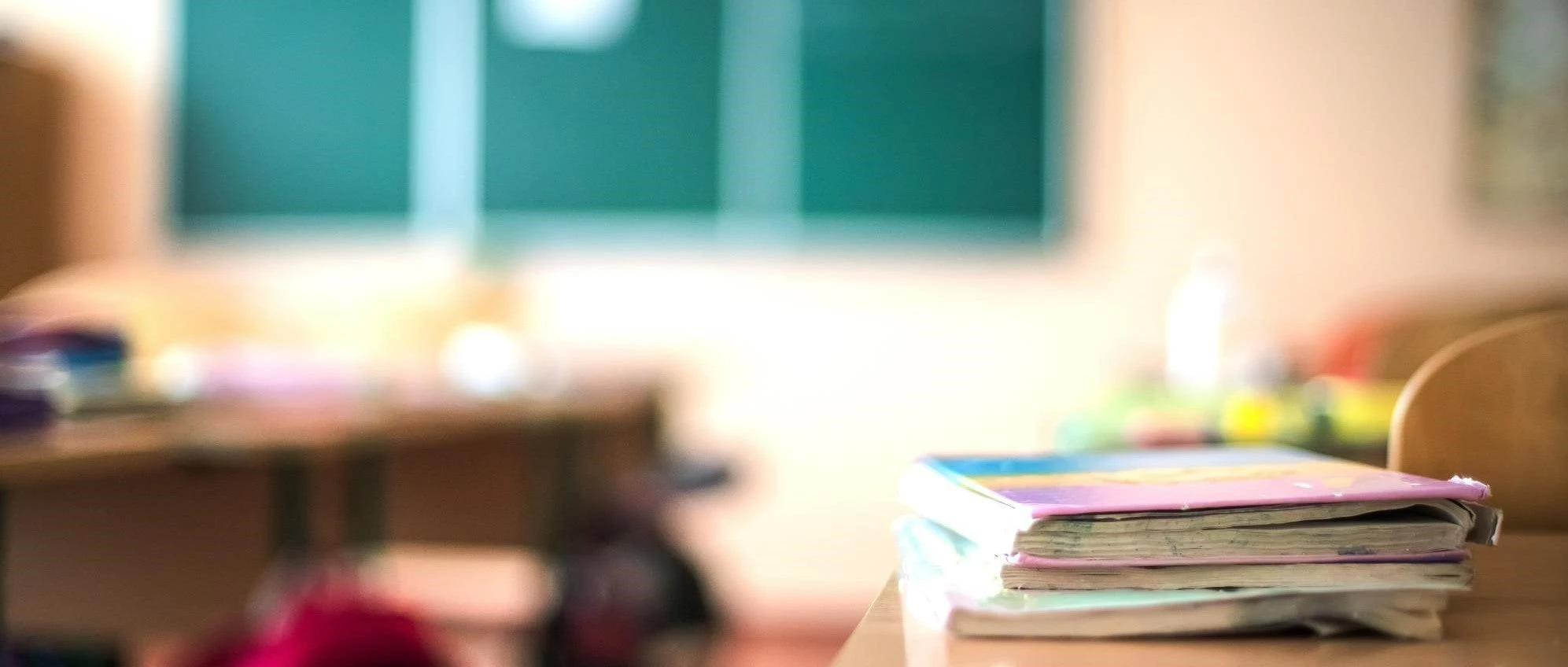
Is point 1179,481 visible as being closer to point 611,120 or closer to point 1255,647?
point 1255,647

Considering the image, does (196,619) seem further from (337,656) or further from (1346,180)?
(1346,180)

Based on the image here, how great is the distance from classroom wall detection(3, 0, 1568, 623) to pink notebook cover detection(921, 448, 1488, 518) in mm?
2884

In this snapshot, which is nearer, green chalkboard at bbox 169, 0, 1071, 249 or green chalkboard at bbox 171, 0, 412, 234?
green chalkboard at bbox 169, 0, 1071, 249

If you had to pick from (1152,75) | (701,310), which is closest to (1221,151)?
(1152,75)

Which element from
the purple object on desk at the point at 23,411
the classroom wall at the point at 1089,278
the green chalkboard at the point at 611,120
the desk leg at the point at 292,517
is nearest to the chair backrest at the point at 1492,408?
the purple object on desk at the point at 23,411

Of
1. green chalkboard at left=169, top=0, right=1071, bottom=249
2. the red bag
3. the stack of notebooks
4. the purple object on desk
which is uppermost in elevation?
green chalkboard at left=169, top=0, right=1071, bottom=249

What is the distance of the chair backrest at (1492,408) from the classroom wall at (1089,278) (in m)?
2.92

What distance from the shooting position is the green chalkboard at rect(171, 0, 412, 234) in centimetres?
409

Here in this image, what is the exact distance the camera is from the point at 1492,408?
0.81 metres

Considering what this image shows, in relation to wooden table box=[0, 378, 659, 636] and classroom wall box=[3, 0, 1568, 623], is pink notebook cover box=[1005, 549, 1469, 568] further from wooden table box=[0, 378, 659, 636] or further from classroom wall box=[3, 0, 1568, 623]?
classroom wall box=[3, 0, 1568, 623]

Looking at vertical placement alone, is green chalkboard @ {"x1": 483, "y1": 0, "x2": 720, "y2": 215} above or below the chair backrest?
above

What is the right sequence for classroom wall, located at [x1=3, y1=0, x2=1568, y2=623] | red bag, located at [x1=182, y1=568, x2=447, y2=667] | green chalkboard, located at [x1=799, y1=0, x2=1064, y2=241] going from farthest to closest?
green chalkboard, located at [x1=799, y1=0, x2=1064, y2=241]
classroom wall, located at [x1=3, y1=0, x2=1568, y2=623]
red bag, located at [x1=182, y1=568, x2=447, y2=667]

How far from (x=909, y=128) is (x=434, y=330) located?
1631mm

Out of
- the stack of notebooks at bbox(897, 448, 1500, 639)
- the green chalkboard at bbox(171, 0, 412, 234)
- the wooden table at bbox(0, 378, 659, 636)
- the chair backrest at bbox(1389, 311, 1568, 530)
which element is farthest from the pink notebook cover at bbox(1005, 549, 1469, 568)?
the green chalkboard at bbox(171, 0, 412, 234)
